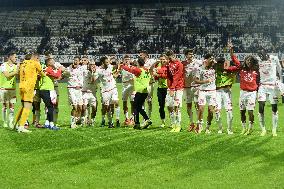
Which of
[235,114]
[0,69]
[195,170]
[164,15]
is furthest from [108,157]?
[164,15]

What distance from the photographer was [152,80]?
61.5ft

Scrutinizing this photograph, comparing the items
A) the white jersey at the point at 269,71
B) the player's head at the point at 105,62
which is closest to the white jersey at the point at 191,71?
the white jersey at the point at 269,71

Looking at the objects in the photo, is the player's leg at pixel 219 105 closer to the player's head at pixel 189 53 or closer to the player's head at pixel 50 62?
the player's head at pixel 189 53

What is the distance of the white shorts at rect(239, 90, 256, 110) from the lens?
15789 millimetres

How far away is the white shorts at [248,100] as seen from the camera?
51.8 feet

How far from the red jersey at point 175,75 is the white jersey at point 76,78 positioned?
11.2ft

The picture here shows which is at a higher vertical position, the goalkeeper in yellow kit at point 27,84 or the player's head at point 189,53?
the player's head at point 189,53

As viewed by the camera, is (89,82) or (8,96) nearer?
(8,96)

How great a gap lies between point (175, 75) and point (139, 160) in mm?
5429

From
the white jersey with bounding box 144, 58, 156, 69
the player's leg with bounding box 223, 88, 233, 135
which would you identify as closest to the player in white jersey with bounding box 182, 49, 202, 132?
the player's leg with bounding box 223, 88, 233, 135

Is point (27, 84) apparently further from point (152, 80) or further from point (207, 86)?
point (207, 86)

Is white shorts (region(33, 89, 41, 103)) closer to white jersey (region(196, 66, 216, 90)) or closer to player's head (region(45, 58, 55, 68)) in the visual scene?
player's head (region(45, 58, 55, 68))

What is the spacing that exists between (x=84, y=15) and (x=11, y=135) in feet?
180

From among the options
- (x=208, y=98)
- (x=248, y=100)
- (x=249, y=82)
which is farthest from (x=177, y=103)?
(x=249, y=82)
